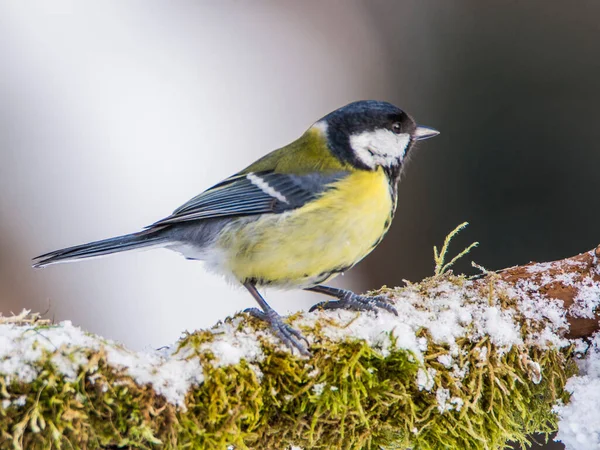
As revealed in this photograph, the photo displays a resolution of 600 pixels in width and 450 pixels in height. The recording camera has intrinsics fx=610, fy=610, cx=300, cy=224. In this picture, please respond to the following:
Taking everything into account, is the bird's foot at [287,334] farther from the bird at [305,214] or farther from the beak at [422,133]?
the beak at [422,133]

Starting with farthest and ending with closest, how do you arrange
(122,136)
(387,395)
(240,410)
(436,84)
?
(122,136) → (436,84) → (387,395) → (240,410)

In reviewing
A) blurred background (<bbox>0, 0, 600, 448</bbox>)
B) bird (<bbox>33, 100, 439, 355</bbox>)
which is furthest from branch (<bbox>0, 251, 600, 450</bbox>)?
blurred background (<bbox>0, 0, 600, 448</bbox>)

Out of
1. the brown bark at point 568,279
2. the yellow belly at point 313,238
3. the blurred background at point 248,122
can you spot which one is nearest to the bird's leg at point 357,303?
the yellow belly at point 313,238

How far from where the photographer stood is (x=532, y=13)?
326 cm

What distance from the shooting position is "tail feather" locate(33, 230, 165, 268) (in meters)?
1.98

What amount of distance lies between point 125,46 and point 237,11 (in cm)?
88

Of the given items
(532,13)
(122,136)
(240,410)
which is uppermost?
(122,136)

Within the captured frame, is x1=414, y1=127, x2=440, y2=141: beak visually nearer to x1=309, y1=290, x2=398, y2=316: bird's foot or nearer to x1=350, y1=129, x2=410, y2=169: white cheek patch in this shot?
x1=350, y1=129, x2=410, y2=169: white cheek patch

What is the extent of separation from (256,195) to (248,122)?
101 inches

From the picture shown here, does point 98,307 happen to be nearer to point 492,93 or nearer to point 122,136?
point 122,136

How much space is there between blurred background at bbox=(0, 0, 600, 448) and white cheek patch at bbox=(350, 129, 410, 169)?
896mm

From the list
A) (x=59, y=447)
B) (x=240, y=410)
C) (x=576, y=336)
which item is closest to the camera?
(x=59, y=447)

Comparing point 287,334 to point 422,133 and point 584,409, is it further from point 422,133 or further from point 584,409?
point 422,133

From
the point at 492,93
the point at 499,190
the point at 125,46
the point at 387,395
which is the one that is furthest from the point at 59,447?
the point at 125,46
